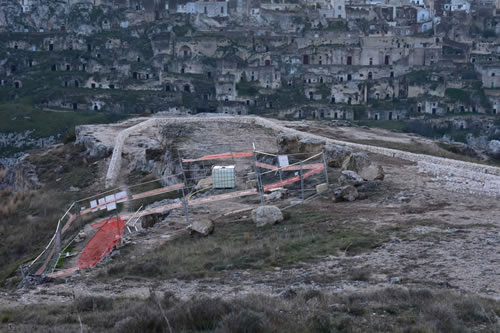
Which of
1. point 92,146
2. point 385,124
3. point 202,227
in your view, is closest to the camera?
point 202,227

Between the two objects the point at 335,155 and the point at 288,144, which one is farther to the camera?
the point at 288,144

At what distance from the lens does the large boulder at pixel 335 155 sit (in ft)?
66.9

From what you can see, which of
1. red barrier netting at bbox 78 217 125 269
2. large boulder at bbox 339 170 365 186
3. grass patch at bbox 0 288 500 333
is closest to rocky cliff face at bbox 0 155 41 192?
red barrier netting at bbox 78 217 125 269

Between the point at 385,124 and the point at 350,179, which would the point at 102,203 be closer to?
the point at 350,179

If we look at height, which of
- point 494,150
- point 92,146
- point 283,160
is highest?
point 283,160

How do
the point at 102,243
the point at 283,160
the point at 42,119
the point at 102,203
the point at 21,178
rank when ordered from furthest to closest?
the point at 42,119 → the point at 21,178 → the point at 283,160 → the point at 102,203 → the point at 102,243

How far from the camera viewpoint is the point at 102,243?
14906 mm

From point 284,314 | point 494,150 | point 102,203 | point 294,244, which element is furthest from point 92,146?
point 284,314

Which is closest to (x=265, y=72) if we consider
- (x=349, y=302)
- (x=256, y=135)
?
(x=256, y=135)

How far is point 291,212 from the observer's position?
1595 centimetres

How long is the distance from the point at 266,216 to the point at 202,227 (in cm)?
153

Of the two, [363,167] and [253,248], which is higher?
[363,167]

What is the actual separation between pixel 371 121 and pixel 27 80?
33255mm

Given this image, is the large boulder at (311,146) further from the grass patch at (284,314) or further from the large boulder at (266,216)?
the grass patch at (284,314)
